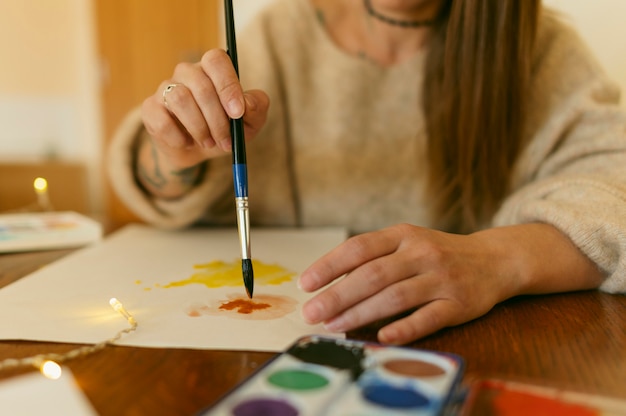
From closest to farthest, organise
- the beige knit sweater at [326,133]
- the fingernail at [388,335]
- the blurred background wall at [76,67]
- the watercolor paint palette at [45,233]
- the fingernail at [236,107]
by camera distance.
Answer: the fingernail at [388,335] → the fingernail at [236,107] → the watercolor paint palette at [45,233] → the beige knit sweater at [326,133] → the blurred background wall at [76,67]

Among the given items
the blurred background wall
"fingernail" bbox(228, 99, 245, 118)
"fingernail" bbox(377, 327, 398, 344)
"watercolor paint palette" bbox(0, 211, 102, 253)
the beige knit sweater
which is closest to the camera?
"fingernail" bbox(377, 327, 398, 344)

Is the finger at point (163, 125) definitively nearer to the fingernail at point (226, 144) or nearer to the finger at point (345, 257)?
the fingernail at point (226, 144)

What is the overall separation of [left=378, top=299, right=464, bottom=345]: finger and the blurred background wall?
6.71 ft

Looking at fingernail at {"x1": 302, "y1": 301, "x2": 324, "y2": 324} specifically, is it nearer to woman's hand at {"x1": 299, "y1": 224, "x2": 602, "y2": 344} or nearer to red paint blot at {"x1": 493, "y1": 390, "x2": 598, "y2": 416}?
woman's hand at {"x1": 299, "y1": 224, "x2": 602, "y2": 344}

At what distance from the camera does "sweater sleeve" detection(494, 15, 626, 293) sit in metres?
0.57

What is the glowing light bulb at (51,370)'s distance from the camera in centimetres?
38

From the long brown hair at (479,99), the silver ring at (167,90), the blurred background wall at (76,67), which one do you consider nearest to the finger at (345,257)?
the silver ring at (167,90)

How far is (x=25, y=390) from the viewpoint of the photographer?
35 centimetres

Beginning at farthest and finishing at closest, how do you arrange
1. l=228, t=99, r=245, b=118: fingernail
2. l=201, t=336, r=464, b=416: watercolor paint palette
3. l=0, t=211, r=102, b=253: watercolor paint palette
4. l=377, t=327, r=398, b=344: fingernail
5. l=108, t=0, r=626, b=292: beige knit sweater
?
l=108, t=0, r=626, b=292: beige knit sweater → l=0, t=211, r=102, b=253: watercolor paint palette → l=228, t=99, r=245, b=118: fingernail → l=377, t=327, r=398, b=344: fingernail → l=201, t=336, r=464, b=416: watercolor paint palette

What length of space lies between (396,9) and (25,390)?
83cm

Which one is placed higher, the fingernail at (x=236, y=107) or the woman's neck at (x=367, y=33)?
the woman's neck at (x=367, y=33)

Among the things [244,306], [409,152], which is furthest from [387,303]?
[409,152]

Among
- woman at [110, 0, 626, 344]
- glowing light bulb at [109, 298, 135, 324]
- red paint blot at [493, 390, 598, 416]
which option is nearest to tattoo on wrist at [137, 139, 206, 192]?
woman at [110, 0, 626, 344]

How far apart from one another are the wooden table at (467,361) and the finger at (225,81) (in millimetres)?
243
